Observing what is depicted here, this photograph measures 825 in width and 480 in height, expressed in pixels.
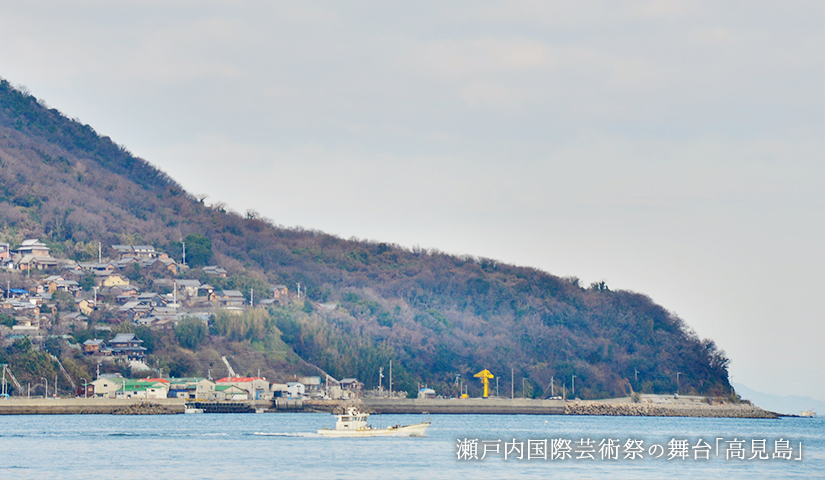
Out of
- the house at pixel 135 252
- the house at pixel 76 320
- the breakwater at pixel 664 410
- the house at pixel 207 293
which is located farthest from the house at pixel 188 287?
the breakwater at pixel 664 410

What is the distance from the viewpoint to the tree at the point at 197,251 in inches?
6673

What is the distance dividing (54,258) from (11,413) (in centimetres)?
6112

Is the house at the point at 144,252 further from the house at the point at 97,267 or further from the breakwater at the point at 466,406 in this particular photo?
the breakwater at the point at 466,406

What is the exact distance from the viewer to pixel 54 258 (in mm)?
153875

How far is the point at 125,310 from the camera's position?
134m

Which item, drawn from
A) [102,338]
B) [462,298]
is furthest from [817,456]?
[462,298]

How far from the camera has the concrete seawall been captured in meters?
96.6

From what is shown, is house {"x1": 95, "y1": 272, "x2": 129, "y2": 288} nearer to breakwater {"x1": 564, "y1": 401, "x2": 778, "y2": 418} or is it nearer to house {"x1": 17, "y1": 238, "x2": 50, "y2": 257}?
house {"x1": 17, "y1": 238, "x2": 50, "y2": 257}

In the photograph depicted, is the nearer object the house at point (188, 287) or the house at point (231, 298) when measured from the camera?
the house at point (231, 298)

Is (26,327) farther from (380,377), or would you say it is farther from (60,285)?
(380,377)

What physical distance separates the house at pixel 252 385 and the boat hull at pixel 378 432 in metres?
43.0

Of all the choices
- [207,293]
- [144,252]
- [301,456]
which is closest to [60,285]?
[207,293]

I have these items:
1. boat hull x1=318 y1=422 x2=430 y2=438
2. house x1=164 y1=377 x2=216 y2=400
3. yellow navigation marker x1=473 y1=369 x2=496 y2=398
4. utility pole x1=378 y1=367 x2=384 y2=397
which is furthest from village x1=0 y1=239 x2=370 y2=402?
boat hull x1=318 y1=422 x2=430 y2=438

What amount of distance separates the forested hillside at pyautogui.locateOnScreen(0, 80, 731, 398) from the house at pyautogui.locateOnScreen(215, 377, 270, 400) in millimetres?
15041
